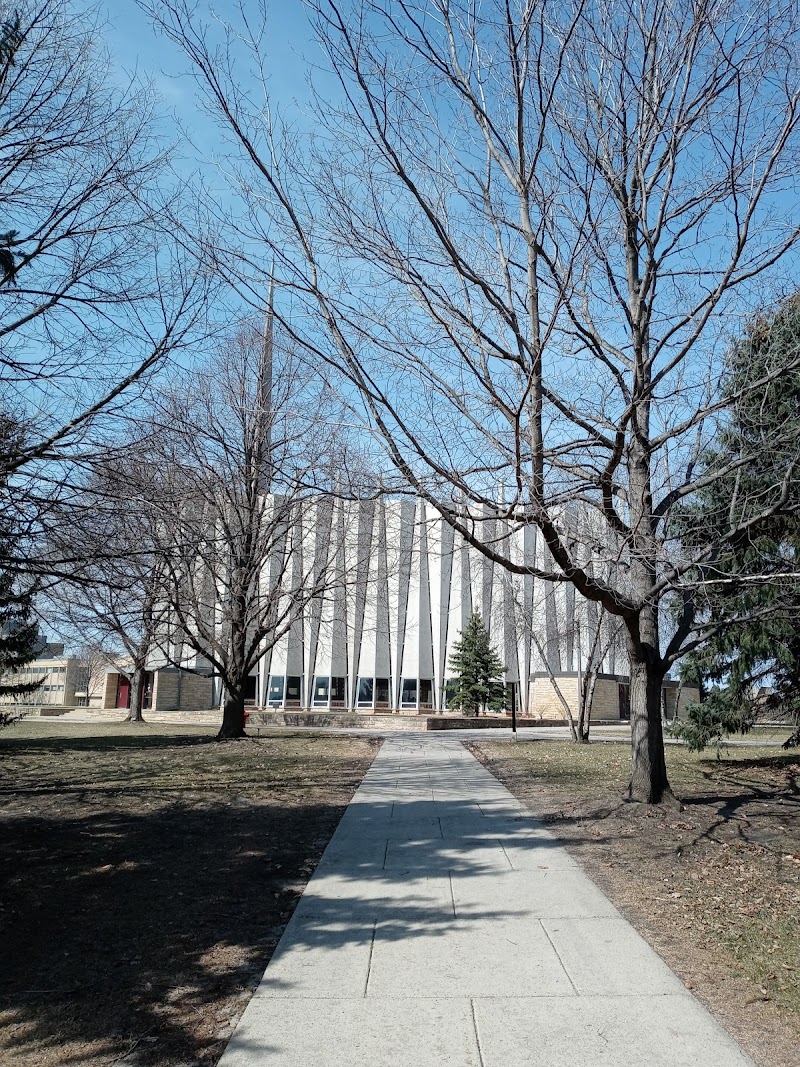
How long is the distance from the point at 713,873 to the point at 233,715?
48.2 feet

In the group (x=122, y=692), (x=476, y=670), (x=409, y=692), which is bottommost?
(x=122, y=692)

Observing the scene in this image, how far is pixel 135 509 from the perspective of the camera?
26.8ft

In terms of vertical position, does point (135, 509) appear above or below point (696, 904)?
above

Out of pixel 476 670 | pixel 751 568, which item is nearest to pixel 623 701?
pixel 476 670

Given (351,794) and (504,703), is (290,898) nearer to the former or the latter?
(351,794)

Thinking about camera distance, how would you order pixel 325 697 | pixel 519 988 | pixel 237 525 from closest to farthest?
pixel 519 988 < pixel 237 525 < pixel 325 697

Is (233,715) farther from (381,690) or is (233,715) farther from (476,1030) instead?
(381,690)

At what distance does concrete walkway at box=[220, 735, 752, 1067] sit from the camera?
3838mm

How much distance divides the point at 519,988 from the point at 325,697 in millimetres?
44667

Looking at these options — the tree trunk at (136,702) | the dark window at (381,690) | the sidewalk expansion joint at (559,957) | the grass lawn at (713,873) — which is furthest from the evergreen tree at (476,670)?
the sidewalk expansion joint at (559,957)

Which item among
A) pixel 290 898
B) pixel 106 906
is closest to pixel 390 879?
pixel 290 898

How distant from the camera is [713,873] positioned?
700 centimetres

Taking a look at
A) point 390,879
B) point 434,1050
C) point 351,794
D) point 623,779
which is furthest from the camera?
point 623,779

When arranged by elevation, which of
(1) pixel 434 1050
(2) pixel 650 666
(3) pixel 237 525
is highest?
(3) pixel 237 525
